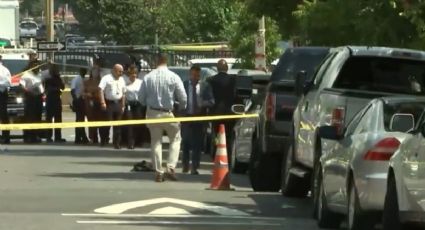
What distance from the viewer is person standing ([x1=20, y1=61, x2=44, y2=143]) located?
3159 centimetres

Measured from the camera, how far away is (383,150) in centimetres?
1268

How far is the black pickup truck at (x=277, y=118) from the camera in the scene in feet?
62.6

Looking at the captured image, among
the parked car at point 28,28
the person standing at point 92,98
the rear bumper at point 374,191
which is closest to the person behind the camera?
the rear bumper at point 374,191

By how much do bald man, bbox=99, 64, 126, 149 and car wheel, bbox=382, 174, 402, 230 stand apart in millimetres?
17591

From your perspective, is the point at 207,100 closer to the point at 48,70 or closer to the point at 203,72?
the point at 203,72

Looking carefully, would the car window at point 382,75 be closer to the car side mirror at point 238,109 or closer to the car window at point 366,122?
the car window at point 366,122

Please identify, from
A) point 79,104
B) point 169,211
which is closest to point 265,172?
point 169,211

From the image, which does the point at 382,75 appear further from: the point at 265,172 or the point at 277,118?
the point at 265,172

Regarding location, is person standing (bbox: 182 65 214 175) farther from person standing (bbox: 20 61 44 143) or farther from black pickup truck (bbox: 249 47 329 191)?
person standing (bbox: 20 61 44 143)

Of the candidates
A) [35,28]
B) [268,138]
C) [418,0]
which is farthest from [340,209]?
[35,28]

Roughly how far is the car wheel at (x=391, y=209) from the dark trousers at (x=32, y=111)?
2029 cm

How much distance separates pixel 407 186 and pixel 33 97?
68.6 feet

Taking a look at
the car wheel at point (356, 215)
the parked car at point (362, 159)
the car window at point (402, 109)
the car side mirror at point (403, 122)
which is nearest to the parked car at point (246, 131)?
the parked car at point (362, 159)

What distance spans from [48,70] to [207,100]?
10108mm
